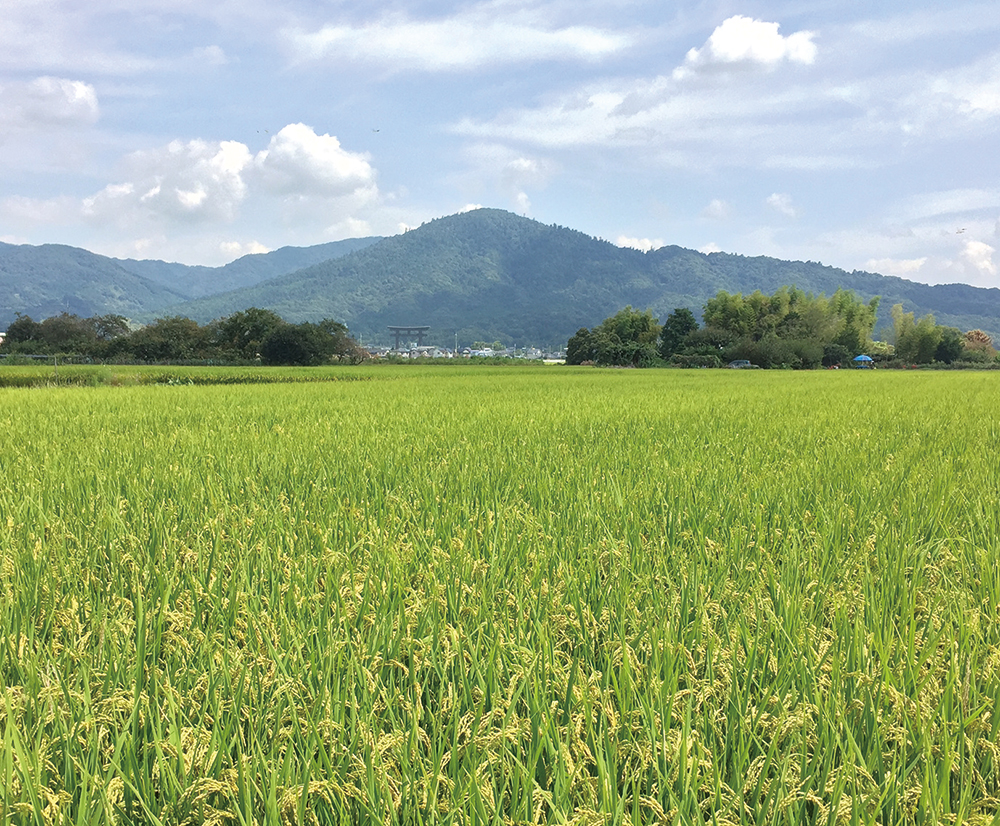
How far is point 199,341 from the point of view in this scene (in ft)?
187

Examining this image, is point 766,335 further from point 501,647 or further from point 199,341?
point 501,647

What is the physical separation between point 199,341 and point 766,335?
58.3m

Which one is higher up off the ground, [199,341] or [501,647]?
[199,341]

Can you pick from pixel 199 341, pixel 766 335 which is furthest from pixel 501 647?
pixel 766 335

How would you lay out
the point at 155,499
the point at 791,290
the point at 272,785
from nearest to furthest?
the point at 272,785 < the point at 155,499 < the point at 791,290

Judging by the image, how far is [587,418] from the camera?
7.23 m

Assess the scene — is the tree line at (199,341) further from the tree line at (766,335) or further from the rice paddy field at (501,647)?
the rice paddy field at (501,647)

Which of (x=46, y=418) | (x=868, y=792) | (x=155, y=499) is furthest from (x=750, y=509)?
(x=46, y=418)

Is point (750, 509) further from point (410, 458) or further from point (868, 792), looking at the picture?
point (410, 458)

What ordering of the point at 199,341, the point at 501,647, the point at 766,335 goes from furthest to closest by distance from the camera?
the point at 766,335 < the point at 199,341 < the point at 501,647

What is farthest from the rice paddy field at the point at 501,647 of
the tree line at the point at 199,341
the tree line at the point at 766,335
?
the tree line at the point at 766,335

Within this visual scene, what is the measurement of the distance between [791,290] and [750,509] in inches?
3172

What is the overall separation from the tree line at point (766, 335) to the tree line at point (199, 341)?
96.7ft

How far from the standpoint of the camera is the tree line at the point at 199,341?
52.4 meters
